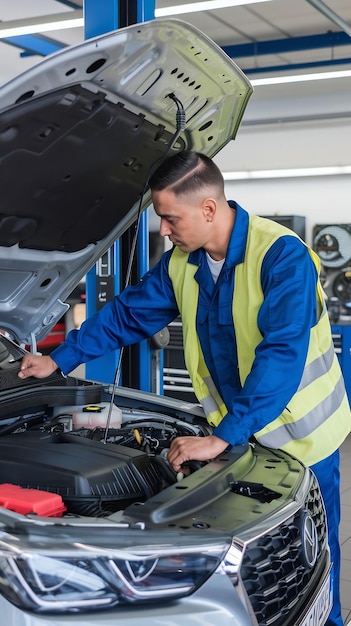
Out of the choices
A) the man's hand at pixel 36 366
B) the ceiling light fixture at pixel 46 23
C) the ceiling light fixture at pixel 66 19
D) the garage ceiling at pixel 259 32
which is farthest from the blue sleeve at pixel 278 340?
the garage ceiling at pixel 259 32

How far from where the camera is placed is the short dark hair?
1.91m

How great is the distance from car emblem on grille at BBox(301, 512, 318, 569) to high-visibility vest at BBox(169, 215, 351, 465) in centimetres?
38

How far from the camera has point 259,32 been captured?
7.05 metres

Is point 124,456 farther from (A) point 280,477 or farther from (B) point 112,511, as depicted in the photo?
(A) point 280,477

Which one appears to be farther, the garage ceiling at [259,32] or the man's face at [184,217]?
the garage ceiling at [259,32]

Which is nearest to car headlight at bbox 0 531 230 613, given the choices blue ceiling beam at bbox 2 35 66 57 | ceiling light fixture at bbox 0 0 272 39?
ceiling light fixture at bbox 0 0 272 39

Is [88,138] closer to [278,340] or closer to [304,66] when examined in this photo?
[278,340]

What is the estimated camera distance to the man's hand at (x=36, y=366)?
2.16m

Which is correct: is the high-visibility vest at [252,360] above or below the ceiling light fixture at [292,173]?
above

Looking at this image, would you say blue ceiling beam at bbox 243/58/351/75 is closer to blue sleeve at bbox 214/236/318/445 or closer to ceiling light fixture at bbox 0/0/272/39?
ceiling light fixture at bbox 0/0/272/39

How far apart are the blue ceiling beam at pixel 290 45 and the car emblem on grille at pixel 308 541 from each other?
587 cm

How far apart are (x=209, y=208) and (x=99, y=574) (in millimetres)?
999

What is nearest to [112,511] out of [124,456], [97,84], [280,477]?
[124,456]

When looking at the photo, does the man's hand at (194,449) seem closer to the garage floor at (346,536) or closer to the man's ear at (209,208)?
the man's ear at (209,208)
